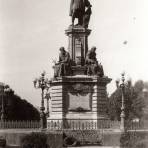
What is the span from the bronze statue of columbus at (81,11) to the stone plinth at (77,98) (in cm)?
503

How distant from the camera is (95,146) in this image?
34.2 metres

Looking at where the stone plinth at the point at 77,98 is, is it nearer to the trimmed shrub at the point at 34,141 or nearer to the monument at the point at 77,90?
the monument at the point at 77,90

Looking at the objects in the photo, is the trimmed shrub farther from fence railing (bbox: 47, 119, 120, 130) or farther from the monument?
the monument

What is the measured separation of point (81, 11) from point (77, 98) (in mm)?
7183

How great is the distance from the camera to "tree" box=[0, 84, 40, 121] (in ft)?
283

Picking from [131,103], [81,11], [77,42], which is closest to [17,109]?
[131,103]

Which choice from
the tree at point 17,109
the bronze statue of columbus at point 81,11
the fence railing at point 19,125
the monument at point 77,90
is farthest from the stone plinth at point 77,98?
the tree at point 17,109

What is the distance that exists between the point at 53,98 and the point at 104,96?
3.71 m

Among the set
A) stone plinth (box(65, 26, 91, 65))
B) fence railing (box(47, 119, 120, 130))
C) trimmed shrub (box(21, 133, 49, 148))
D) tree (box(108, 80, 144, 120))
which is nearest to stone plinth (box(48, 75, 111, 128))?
fence railing (box(47, 119, 120, 130))

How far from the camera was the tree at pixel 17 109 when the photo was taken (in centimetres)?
8625

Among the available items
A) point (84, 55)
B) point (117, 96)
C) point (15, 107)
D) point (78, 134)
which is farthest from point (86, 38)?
point (15, 107)

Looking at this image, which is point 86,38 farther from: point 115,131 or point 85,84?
point 115,131

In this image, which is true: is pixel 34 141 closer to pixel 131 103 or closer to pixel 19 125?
pixel 19 125

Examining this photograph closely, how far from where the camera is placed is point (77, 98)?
1465 inches
